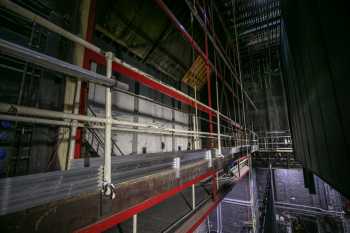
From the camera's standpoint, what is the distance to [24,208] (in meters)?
0.50

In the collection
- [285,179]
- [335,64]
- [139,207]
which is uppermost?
[335,64]

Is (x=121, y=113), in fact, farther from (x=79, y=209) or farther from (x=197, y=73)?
(x=197, y=73)

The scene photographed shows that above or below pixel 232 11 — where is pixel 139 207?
below

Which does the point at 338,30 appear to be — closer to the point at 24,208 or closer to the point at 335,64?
the point at 335,64

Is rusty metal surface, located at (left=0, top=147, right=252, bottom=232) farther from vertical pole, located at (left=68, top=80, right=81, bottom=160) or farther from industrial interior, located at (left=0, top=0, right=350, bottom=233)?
vertical pole, located at (left=68, top=80, right=81, bottom=160)

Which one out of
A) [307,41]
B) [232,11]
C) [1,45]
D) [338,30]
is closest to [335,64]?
[338,30]

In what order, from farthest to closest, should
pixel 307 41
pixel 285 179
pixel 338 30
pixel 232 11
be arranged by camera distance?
1. pixel 285 179
2. pixel 232 11
3. pixel 307 41
4. pixel 338 30

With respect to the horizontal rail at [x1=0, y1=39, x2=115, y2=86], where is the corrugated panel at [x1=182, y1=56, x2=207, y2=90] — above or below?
above

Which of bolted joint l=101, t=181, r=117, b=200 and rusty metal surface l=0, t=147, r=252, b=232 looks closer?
rusty metal surface l=0, t=147, r=252, b=232

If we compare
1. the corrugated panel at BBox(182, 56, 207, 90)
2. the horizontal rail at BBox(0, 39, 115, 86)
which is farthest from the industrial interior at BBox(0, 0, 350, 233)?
the corrugated panel at BBox(182, 56, 207, 90)

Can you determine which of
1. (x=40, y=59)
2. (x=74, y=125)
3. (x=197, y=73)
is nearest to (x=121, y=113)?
(x=74, y=125)

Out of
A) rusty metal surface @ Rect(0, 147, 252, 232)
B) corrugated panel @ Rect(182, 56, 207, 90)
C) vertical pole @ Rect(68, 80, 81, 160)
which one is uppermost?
corrugated panel @ Rect(182, 56, 207, 90)

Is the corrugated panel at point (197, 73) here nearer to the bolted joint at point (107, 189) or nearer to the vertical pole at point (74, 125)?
the vertical pole at point (74, 125)

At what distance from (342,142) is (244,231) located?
5709 mm
